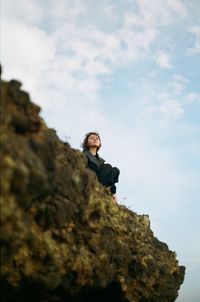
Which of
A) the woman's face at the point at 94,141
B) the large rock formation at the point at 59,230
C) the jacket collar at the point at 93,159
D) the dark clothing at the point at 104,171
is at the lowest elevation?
the large rock formation at the point at 59,230

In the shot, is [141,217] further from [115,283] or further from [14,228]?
[14,228]

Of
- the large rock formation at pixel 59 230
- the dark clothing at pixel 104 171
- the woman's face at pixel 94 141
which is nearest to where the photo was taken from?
the large rock formation at pixel 59 230

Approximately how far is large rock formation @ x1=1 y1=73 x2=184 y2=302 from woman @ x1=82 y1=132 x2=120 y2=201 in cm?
142

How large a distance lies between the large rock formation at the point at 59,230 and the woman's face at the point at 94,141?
3.20 metres

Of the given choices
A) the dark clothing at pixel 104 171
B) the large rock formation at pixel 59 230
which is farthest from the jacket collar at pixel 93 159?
the large rock formation at pixel 59 230

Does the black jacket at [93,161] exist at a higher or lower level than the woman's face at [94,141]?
lower

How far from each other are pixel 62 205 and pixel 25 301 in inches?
140

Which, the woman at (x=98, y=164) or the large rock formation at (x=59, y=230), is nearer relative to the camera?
the large rock formation at (x=59, y=230)

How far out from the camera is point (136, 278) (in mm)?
15164

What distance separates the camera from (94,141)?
1703 cm

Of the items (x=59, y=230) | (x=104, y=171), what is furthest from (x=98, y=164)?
(x=59, y=230)

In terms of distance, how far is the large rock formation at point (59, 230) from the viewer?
8516 mm

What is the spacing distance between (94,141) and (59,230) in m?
6.66

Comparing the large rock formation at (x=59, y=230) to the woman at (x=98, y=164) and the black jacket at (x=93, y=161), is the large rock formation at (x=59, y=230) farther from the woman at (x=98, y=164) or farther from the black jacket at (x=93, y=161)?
the black jacket at (x=93, y=161)
